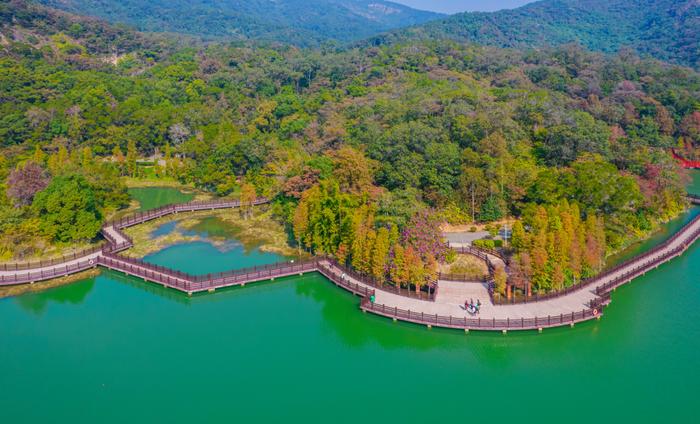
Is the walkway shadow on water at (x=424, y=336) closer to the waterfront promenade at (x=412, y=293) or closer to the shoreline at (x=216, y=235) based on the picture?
the waterfront promenade at (x=412, y=293)

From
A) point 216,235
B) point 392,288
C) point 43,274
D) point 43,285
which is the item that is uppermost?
point 392,288

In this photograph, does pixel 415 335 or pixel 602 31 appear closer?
pixel 415 335

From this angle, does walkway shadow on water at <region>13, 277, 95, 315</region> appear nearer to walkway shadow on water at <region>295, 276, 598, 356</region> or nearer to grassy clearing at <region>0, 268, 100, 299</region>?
grassy clearing at <region>0, 268, 100, 299</region>

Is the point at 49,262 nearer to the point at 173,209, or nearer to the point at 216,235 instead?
the point at 216,235

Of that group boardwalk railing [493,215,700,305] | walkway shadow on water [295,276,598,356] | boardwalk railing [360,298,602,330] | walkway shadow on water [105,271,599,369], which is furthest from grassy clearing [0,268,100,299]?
boardwalk railing [493,215,700,305]

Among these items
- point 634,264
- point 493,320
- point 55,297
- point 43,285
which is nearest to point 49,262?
point 43,285

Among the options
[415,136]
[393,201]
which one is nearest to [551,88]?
[415,136]
